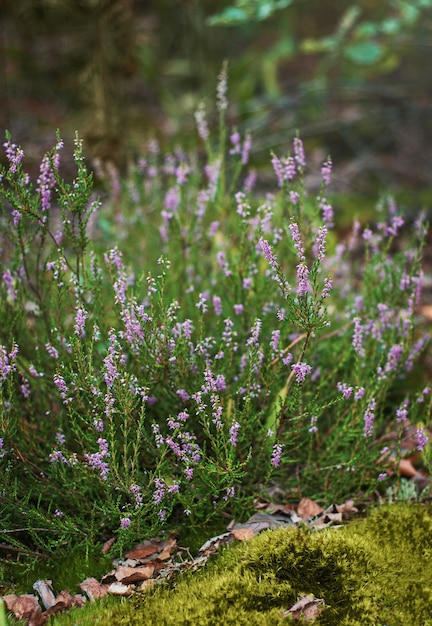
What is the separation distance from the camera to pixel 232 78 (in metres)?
7.43

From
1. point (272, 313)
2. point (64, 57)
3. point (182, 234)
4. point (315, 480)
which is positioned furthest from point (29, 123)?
point (315, 480)

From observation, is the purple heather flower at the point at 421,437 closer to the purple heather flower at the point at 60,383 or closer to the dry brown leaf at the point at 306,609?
the dry brown leaf at the point at 306,609

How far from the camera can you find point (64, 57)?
1144cm

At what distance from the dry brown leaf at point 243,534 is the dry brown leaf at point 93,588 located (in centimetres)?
49

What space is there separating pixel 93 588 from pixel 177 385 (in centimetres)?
78

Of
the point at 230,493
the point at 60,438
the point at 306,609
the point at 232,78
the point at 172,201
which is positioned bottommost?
the point at 306,609

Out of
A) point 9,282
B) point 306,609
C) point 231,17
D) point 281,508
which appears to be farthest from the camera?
point 231,17

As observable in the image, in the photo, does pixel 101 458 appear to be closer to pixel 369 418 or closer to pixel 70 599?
pixel 70 599

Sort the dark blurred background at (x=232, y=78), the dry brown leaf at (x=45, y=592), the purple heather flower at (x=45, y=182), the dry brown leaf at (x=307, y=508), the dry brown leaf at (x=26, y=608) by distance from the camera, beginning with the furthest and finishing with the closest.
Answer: the dark blurred background at (x=232, y=78)
the dry brown leaf at (x=307, y=508)
the purple heather flower at (x=45, y=182)
the dry brown leaf at (x=45, y=592)
the dry brown leaf at (x=26, y=608)

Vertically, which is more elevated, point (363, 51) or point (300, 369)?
point (363, 51)

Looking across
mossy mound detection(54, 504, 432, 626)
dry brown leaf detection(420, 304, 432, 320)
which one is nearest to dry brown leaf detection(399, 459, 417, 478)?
mossy mound detection(54, 504, 432, 626)

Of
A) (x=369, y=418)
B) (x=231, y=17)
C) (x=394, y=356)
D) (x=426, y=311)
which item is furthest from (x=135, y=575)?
(x=231, y=17)

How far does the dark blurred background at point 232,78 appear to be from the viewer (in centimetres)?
592

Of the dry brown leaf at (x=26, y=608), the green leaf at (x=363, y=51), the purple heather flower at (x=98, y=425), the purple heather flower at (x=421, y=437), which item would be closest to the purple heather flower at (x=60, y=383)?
the purple heather flower at (x=98, y=425)
